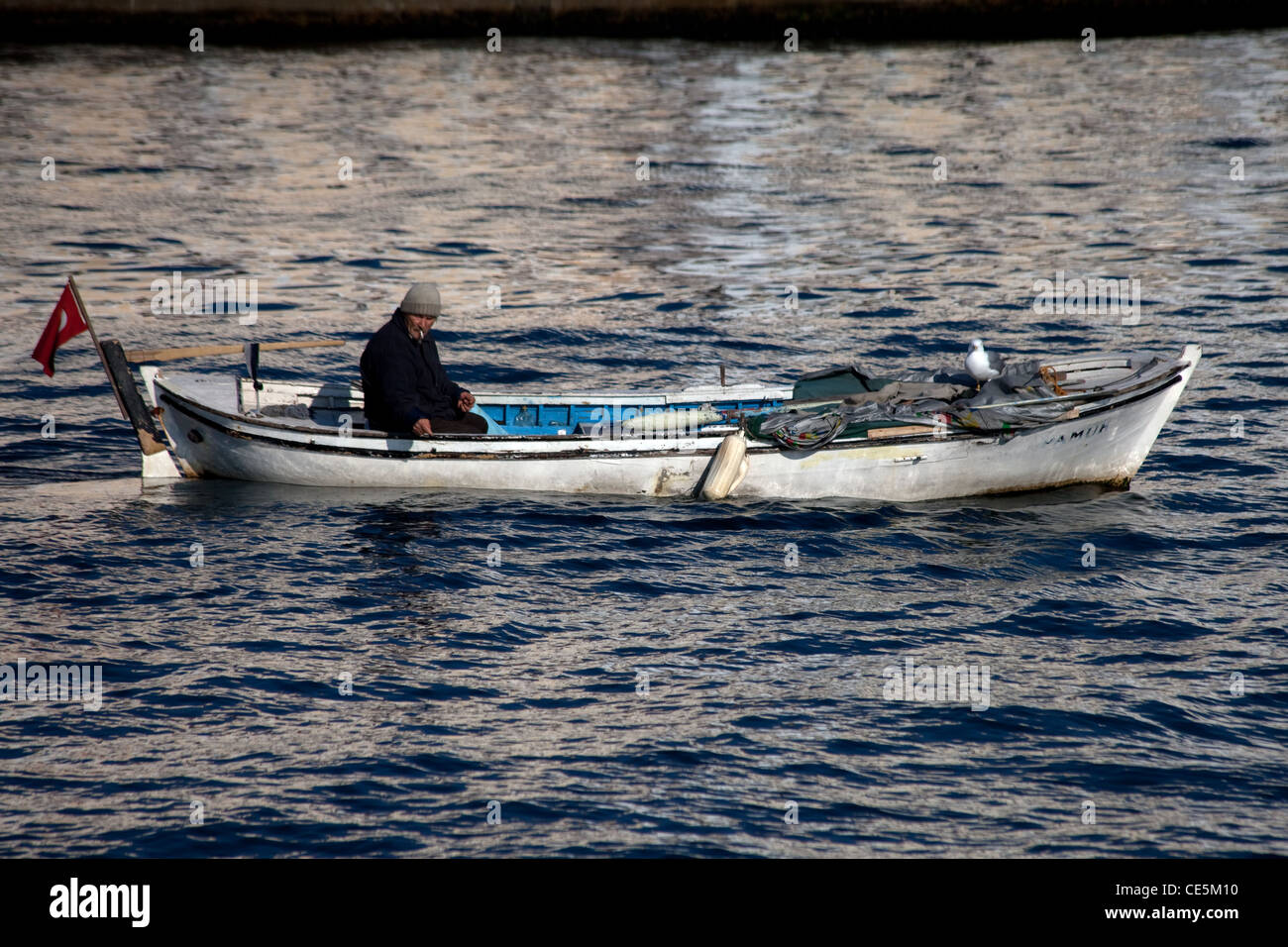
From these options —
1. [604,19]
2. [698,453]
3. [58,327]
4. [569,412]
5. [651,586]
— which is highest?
[604,19]

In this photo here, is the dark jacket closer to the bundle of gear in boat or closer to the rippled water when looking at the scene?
the rippled water

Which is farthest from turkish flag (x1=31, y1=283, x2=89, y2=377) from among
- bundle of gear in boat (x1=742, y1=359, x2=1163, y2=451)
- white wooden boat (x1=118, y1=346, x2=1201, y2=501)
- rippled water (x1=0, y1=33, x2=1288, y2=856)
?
bundle of gear in boat (x1=742, y1=359, x2=1163, y2=451)

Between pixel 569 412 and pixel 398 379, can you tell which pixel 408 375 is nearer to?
pixel 398 379

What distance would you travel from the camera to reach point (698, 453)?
13.9 m

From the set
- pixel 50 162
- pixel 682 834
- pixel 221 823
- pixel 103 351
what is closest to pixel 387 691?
pixel 221 823

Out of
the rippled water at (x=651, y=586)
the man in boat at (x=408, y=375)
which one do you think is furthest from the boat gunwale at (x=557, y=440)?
the rippled water at (x=651, y=586)

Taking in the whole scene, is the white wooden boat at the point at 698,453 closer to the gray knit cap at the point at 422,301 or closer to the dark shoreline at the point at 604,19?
the gray knit cap at the point at 422,301

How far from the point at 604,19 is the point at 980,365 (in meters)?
35.8

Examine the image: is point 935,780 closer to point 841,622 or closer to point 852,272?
point 841,622

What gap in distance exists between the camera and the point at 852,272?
24.6 m

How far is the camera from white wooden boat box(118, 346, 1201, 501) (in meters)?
13.8

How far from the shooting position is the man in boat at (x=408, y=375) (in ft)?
44.9

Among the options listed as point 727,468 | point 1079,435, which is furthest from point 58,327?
point 1079,435

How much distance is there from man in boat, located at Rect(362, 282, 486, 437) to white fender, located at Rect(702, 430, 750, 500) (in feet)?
8.94
